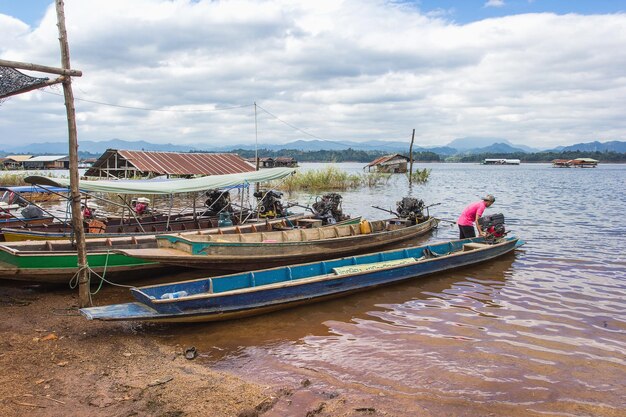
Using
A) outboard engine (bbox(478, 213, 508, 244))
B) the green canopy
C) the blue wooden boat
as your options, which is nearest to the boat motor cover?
outboard engine (bbox(478, 213, 508, 244))

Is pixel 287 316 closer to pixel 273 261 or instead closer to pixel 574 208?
pixel 273 261

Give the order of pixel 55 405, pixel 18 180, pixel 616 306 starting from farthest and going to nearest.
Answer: pixel 18 180 < pixel 616 306 < pixel 55 405

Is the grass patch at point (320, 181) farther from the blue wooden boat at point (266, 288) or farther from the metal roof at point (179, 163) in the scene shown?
the blue wooden boat at point (266, 288)

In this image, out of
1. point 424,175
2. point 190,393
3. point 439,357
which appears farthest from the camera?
point 424,175

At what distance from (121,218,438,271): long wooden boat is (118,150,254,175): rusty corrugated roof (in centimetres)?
1206

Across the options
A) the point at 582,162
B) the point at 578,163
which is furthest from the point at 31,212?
the point at 578,163

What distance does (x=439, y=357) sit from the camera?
242 inches

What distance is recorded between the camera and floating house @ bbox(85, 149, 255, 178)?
873 inches

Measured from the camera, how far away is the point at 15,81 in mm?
6691

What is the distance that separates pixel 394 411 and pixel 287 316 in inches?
122

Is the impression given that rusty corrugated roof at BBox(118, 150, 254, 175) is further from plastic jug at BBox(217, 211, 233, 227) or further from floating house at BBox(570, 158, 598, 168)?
floating house at BBox(570, 158, 598, 168)

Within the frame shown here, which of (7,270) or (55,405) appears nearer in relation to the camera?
(55,405)

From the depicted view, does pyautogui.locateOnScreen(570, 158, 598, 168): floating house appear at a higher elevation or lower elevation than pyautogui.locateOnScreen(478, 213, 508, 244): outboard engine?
higher

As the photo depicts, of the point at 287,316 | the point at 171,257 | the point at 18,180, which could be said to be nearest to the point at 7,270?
the point at 171,257
